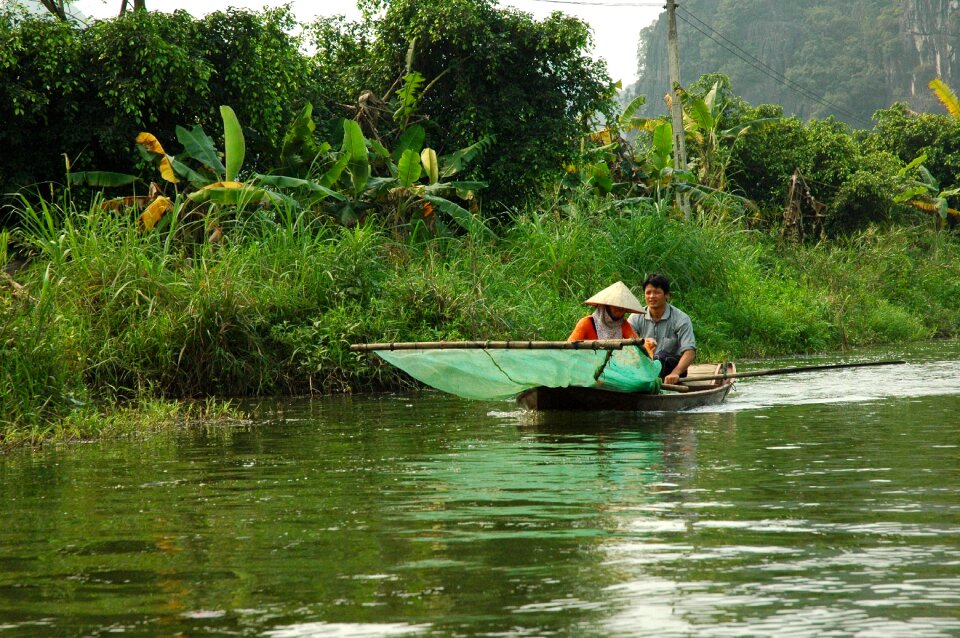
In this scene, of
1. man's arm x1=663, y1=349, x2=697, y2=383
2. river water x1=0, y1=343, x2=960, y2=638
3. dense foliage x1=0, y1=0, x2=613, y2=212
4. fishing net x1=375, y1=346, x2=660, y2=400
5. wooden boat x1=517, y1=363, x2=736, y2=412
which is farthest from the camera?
dense foliage x1=0, y1=0, x2=613, y2=212

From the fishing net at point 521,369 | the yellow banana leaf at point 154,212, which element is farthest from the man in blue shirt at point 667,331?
the yellow banana leaf at point 154,212

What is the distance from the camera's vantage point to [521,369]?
28.7ft

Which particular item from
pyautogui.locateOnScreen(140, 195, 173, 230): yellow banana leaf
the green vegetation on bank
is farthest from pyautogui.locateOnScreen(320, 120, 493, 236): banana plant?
pyautogui.locateOnScreen(140, 195, 173, 230): yellow banana leaf

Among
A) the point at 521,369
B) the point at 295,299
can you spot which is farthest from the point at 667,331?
the point at 295,299

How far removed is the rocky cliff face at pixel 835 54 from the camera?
61000 mm

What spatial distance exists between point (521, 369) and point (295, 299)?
4.00 meters

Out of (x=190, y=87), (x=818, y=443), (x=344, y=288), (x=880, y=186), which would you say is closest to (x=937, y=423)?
(x=818, y=443)

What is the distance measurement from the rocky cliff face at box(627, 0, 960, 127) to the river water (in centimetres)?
5480

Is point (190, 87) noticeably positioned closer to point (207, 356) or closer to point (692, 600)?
point (207, 356)

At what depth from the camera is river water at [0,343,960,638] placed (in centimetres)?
340

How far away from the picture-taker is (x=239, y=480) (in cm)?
624

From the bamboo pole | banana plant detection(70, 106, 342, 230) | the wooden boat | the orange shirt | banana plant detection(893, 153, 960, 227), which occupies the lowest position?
the wooden boat

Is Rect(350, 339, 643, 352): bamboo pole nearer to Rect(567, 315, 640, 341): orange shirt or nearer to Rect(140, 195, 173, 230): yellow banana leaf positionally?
Rect(567, 315, 640, 341): orange shirt

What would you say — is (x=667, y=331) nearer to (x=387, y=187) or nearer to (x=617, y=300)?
(x=617, y=300)
